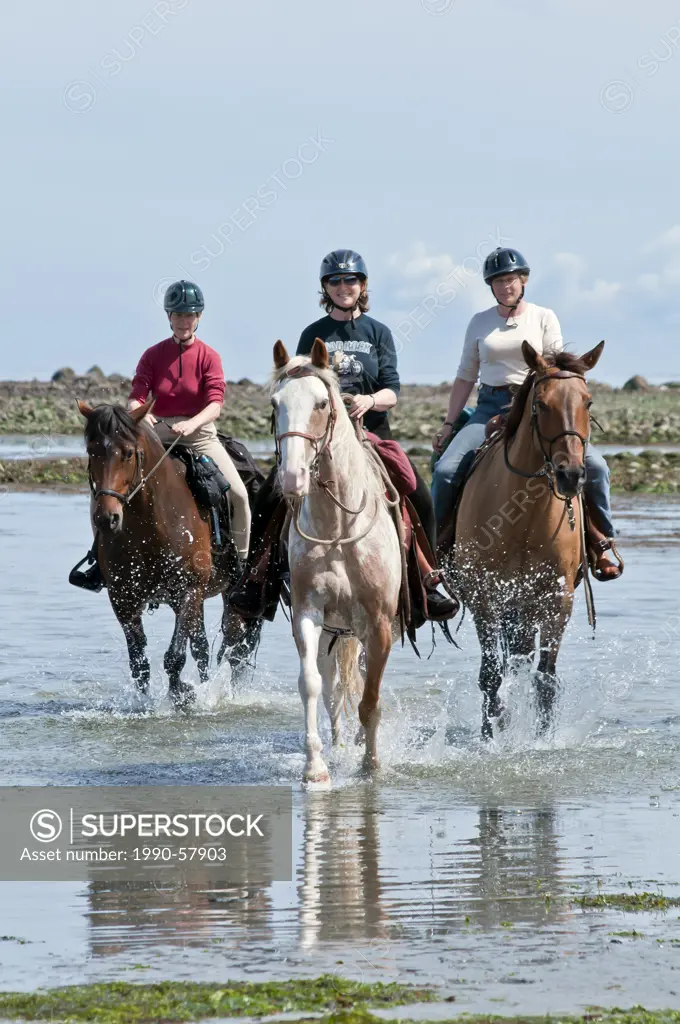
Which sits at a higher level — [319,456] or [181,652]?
[319,456]

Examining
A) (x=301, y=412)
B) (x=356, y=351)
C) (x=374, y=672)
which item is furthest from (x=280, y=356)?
(x=374, y=672)

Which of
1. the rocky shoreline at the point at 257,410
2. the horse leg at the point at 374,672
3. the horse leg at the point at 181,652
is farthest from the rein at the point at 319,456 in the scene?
the horse leg at the point at 181,652

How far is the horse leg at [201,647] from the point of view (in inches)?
453

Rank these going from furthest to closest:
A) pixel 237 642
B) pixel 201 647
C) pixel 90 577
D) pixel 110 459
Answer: pixel 237 642, pixel 201 647, pixel 90 577, pixel 110 459

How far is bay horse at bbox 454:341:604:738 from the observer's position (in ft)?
29.9

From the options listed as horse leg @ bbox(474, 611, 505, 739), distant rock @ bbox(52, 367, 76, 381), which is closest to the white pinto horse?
horse leg @ bbox(474, 611, 505, 739)

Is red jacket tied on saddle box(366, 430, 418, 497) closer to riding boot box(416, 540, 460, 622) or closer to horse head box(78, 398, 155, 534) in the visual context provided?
riding boot box(416, 540, 460, 622)

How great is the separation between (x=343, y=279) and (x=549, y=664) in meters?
2.75

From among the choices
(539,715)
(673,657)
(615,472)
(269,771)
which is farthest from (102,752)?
(615,472)

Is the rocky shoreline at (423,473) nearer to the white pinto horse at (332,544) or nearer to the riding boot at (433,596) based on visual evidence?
the riding boot at (433,596)

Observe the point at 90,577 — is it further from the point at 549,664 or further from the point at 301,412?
the point at 301,412

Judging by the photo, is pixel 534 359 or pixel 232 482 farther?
pixel 232 482

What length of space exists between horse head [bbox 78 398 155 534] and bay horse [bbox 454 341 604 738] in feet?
7.45

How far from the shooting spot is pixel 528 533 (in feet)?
31.3
